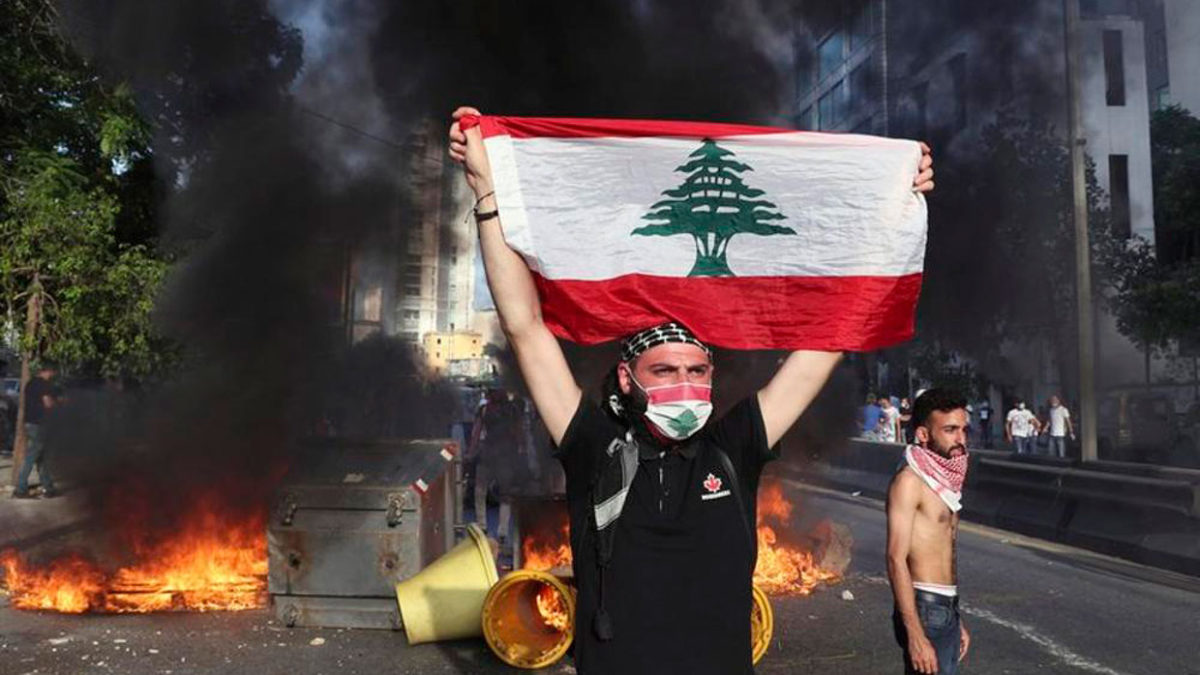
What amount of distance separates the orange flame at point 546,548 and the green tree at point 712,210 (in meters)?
3.95

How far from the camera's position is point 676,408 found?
6.52 ft

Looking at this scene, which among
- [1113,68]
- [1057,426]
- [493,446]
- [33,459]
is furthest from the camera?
[1113,68]

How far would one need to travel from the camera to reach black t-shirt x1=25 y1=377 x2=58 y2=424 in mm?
11133

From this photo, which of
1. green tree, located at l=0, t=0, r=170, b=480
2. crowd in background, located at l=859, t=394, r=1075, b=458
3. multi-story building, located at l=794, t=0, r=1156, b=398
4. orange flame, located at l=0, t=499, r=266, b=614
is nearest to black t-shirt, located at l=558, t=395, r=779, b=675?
orange flame, located at l=0, t=499, r=266, b=614

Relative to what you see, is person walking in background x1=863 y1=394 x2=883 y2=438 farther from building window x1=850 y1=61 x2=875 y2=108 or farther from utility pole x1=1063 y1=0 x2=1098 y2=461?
building window x1=850 y1=61 x2=875 y2=108

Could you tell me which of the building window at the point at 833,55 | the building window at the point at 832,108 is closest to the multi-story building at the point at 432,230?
the building window at the point at 833,55

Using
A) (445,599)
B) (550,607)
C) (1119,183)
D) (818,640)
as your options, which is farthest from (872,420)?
(1119,183)

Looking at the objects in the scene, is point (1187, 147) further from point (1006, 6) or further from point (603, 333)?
point (603, 333)

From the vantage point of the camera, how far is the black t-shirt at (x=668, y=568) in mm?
1903

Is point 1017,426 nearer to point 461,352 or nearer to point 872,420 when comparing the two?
point 872,420

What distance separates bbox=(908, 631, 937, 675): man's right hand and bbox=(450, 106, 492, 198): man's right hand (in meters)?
2.00

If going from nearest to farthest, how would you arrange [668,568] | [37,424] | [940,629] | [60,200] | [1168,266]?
1. [668,568]
2. [940,629]
3. [60,200]
4. [37,424]
5. [1168,266]

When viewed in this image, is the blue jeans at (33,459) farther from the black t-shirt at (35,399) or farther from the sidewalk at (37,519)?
the sidewalk at (37,519)

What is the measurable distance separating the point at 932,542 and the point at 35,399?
1118 cm
